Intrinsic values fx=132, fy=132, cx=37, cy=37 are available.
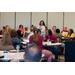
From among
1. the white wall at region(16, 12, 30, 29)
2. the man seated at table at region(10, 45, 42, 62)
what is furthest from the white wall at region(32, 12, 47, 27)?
the man seated at table at region(10, 45, 42, 62)

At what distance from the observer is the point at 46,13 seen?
11391 mm

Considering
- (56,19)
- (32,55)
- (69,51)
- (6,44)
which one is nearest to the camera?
(32,55)

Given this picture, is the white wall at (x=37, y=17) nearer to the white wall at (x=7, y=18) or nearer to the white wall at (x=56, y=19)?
the white wall at (x=56, y=19)

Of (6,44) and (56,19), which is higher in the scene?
(56,19)

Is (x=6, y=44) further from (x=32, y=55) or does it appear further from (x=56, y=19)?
(x=56, y=19)

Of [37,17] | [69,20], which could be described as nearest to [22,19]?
[37,17]

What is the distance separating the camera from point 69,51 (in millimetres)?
3363

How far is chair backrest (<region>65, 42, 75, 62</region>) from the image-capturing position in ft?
10.9

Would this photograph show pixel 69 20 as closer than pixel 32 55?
No

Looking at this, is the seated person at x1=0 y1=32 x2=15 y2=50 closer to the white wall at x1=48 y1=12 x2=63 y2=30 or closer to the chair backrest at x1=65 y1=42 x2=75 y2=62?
the chair backrest at x1=65 y1=42 x2=75 y2=62

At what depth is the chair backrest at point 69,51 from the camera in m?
3.32

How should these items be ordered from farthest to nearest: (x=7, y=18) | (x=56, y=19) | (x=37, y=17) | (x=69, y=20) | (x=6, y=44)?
1. (x=7, y=18)
2. (x=37, y=17)
3. (x=56, y=19)
4. (x=69, y=20)
5. (x=6, y=44)
